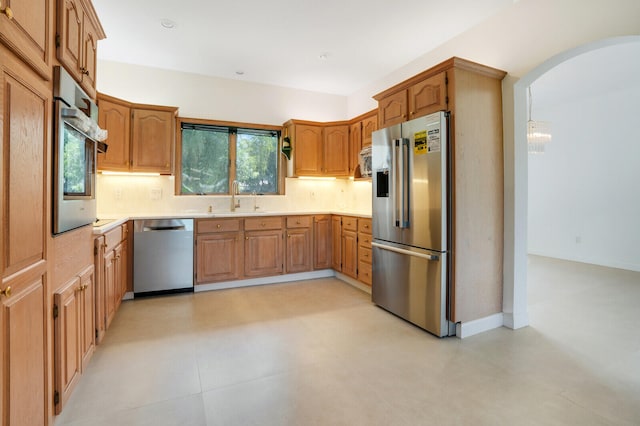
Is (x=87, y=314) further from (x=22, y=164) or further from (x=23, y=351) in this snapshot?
(x=22, y=164)

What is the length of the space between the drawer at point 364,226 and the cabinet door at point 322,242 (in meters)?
0.70

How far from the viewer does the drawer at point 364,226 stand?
3.85 m

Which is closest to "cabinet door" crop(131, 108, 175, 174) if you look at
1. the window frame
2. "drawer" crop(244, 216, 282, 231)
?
the window frame

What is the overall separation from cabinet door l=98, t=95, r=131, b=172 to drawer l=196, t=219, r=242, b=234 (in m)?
1.08

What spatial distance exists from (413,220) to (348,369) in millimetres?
1362

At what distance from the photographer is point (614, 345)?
99.7 inches

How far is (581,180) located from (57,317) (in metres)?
7.15

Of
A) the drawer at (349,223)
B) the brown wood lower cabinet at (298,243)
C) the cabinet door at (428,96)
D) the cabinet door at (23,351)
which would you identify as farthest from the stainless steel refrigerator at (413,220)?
the cabinet door at (23,351)

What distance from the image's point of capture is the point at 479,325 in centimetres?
279

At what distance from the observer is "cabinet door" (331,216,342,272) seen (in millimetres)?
4481

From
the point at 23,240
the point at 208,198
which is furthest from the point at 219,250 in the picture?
the point at 23,240

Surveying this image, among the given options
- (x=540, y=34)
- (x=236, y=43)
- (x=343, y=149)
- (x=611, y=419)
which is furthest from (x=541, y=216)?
(x=236, y=43)

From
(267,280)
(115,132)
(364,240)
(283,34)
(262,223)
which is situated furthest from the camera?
(267,280)

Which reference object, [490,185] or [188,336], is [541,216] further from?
[188,336]
